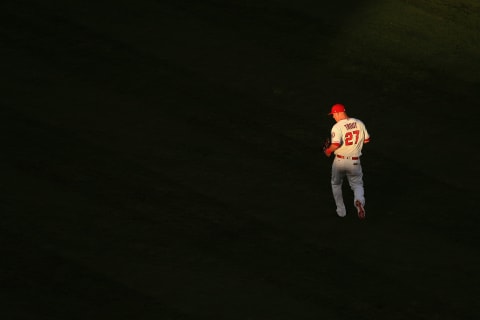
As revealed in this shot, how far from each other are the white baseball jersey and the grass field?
1.03 m

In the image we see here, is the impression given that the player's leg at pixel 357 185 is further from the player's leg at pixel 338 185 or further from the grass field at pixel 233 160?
the grass field at pixel 233 160

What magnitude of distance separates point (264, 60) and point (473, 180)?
15.3ft

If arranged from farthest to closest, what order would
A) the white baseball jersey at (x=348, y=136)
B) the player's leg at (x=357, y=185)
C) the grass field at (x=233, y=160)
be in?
the player's leg at (x=357, y=185) → the white baseball jersey at (x=348, y=136) → the grass field at (x=233, y=160)

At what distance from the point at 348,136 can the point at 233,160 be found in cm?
238

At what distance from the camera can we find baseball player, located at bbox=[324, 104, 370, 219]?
15.3m

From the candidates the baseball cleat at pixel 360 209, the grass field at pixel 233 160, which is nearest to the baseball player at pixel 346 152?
the baseball cleat at pixel 360 209

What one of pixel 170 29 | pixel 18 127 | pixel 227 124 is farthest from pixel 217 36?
pixel 18 127

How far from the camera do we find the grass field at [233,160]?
13.9 meters

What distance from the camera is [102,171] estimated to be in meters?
16.5

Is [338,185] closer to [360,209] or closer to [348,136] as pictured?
[360,209]

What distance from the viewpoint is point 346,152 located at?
15.4 m

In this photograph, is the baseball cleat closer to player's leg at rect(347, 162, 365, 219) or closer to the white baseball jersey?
player's leg at rect(347, 162, 365, 219)

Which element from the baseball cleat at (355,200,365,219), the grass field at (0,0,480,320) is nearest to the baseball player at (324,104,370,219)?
the baseball cleat at (355,200,365,219)

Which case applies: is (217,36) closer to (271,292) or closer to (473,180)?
(473,180)
